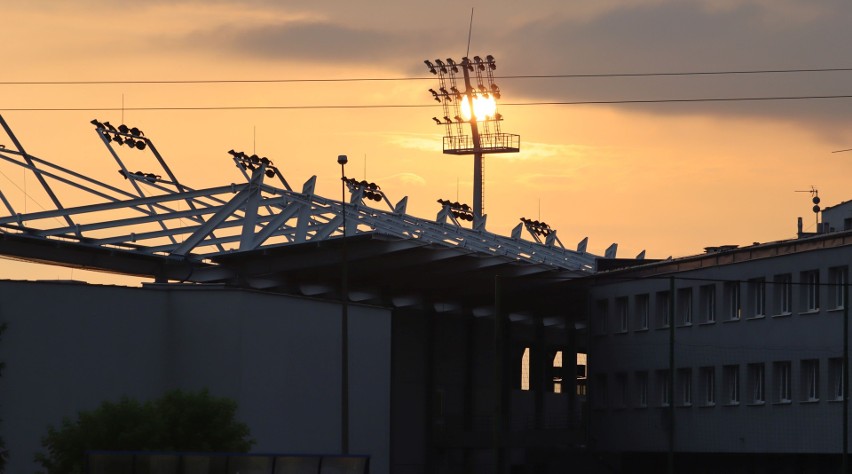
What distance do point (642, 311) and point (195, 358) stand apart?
22.6 meters

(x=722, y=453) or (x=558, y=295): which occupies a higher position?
(x=558, y=295)

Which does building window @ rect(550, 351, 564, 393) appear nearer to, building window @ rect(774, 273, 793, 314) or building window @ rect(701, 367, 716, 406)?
building window @ rect(701, 367, 716, 406)

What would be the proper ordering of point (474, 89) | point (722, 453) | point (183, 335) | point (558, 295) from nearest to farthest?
point (183, 335)
point (722, 453)
point (558, 295)
point (474, 89)

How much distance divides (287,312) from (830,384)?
58.8 ft

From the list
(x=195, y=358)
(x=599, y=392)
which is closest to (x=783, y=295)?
(x=599, y=392)

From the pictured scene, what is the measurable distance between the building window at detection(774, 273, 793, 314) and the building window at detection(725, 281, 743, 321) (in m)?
2.06

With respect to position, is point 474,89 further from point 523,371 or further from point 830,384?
point 830,384

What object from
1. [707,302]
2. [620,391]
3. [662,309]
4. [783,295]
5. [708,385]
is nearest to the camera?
[783,295]

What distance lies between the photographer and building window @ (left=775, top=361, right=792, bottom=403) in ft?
195

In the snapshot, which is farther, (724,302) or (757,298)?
(724,302)

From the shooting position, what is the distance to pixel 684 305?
66125 millimetres

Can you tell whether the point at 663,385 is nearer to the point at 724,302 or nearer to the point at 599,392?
the point at 724,302

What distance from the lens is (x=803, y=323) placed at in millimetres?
58844

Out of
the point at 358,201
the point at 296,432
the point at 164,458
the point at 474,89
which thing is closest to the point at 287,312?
the point at 296,432
